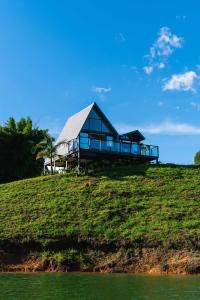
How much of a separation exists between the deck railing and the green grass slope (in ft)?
6.31

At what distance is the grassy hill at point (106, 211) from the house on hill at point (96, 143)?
190 cm

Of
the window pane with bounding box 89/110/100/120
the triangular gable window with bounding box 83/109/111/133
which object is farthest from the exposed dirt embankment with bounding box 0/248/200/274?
the window pane with bounding box 89/110/100/120

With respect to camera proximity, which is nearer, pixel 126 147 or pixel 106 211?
pixel 106 211

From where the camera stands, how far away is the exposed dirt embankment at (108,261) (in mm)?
26812

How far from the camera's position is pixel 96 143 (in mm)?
44812

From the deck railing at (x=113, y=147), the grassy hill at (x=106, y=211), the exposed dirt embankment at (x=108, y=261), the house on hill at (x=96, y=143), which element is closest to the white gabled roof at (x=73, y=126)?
the house on hill at (x=96, y=143)

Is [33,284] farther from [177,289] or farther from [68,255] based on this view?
[68,255]

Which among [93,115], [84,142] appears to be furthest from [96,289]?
[93,115]

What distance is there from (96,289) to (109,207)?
56.4 ft

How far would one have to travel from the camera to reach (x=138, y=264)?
27.5 m

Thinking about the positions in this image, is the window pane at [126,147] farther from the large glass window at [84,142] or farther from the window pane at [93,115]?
the window pane at [93,115]

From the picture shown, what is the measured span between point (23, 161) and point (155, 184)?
53.6 feet

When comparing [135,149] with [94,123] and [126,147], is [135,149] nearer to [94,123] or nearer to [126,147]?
[126,147]

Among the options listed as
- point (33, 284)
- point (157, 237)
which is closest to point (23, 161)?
point (157, 237)
